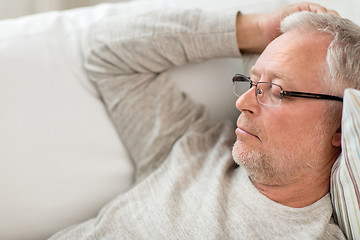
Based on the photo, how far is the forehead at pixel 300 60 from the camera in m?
0.96

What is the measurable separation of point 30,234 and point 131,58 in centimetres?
62

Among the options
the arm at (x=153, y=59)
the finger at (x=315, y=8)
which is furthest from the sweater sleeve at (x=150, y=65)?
the finger at (x=315, y=8)

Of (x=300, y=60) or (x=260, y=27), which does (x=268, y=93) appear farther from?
(x=260, y=27)

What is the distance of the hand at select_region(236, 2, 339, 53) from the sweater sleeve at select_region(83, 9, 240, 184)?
35 millimetres

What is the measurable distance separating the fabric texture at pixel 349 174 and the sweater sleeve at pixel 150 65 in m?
0.49

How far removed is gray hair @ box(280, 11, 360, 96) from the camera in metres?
0.95

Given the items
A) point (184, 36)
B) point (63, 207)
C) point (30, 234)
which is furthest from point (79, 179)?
point (184, 36)

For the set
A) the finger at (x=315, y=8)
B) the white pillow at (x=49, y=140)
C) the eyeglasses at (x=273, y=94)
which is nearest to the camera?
the eyeglasses at (x=273, y=94)

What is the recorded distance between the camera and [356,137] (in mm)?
872

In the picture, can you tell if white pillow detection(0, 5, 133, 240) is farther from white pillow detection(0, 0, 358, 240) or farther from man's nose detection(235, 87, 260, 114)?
man's nose detection(235, 87, 260, 114)

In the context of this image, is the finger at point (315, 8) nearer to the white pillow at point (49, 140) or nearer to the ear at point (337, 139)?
the ear at point (337, 139)

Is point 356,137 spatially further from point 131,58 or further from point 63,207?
point 63,207

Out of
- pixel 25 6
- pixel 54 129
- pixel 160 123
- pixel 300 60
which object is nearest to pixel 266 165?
pixel 300 60

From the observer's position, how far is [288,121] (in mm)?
988
